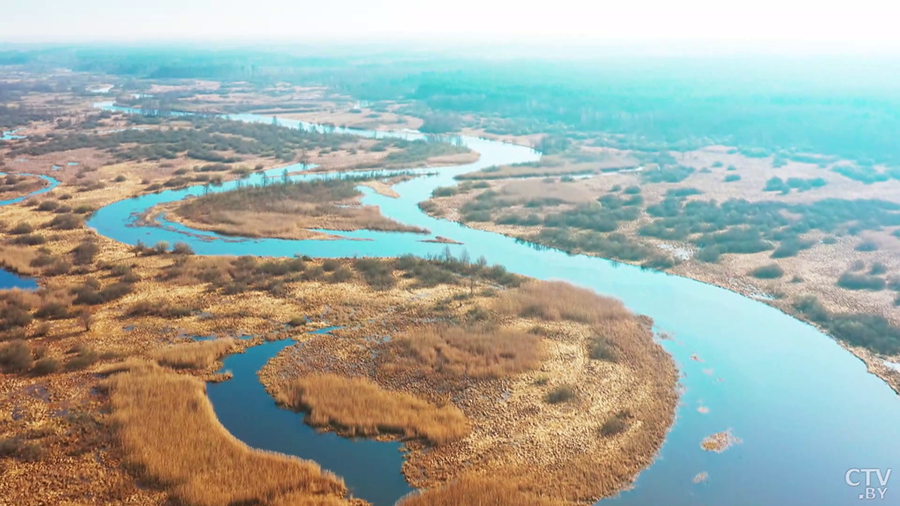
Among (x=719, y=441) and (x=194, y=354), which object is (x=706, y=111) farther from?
(x=194, y=354)

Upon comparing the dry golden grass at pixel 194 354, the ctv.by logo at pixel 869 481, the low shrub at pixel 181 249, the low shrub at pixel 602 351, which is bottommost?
the ctv.by logo at pixel 869 481

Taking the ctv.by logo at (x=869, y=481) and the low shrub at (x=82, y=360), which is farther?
the low shrub at (x=82, y=360)

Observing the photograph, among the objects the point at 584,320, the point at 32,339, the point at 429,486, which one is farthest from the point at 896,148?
the point at 32,339

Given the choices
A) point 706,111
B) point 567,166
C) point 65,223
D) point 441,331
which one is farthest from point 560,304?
point 706,111

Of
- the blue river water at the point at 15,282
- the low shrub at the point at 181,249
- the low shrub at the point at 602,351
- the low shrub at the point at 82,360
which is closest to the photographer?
the low shrub at the point at 82,360

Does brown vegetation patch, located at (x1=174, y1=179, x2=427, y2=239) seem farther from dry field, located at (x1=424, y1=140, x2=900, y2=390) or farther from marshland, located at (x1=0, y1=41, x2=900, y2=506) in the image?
dry field, located at (x1=424, y1=140, x2=900, y2=390)

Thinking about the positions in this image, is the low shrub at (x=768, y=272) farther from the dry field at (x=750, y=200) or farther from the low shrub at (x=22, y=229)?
the low shrub at (x=22, y=229)

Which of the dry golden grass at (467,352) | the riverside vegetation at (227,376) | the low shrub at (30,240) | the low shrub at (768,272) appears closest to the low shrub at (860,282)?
the low shrub at (768,272)

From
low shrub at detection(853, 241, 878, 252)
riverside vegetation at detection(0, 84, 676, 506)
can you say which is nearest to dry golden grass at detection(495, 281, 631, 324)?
riverside vegetation at detection(0, 84, 676, 506)
